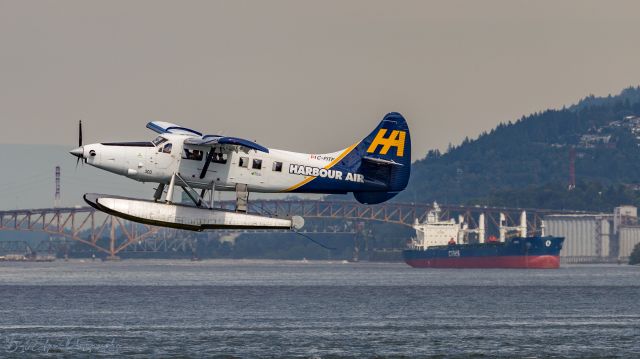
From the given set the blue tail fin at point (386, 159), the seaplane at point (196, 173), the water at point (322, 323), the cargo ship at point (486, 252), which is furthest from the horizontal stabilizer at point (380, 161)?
the cargo ship at point (486, 252)

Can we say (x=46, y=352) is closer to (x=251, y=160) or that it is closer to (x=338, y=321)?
(x=251, y=160)

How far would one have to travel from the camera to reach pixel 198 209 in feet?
135

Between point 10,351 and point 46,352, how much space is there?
1.58 m

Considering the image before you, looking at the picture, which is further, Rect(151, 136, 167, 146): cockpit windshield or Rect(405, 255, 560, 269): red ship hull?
Rect(405, 255, 560, 269): red ship hull

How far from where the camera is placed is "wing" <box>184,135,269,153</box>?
39.8 metres

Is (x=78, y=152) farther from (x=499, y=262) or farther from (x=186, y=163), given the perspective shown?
(x=499, y=262)

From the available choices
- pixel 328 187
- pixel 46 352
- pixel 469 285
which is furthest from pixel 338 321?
pixel 469 285

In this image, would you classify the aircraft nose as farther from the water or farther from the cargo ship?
the cargo ship

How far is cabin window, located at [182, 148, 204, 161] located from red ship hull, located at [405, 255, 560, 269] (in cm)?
13815

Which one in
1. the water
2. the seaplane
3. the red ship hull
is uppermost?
the seaplane

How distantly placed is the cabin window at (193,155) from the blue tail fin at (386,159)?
5.55m

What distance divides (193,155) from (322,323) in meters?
26.6

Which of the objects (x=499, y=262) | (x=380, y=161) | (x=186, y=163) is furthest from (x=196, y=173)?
(x=499, y=262)

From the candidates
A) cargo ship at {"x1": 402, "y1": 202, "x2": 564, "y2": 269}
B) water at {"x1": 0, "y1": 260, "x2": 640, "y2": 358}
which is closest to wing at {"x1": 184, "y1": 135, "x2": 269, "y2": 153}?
water at {"x1": 0, "y1": 260, "x2": 640, "y2": 358}
